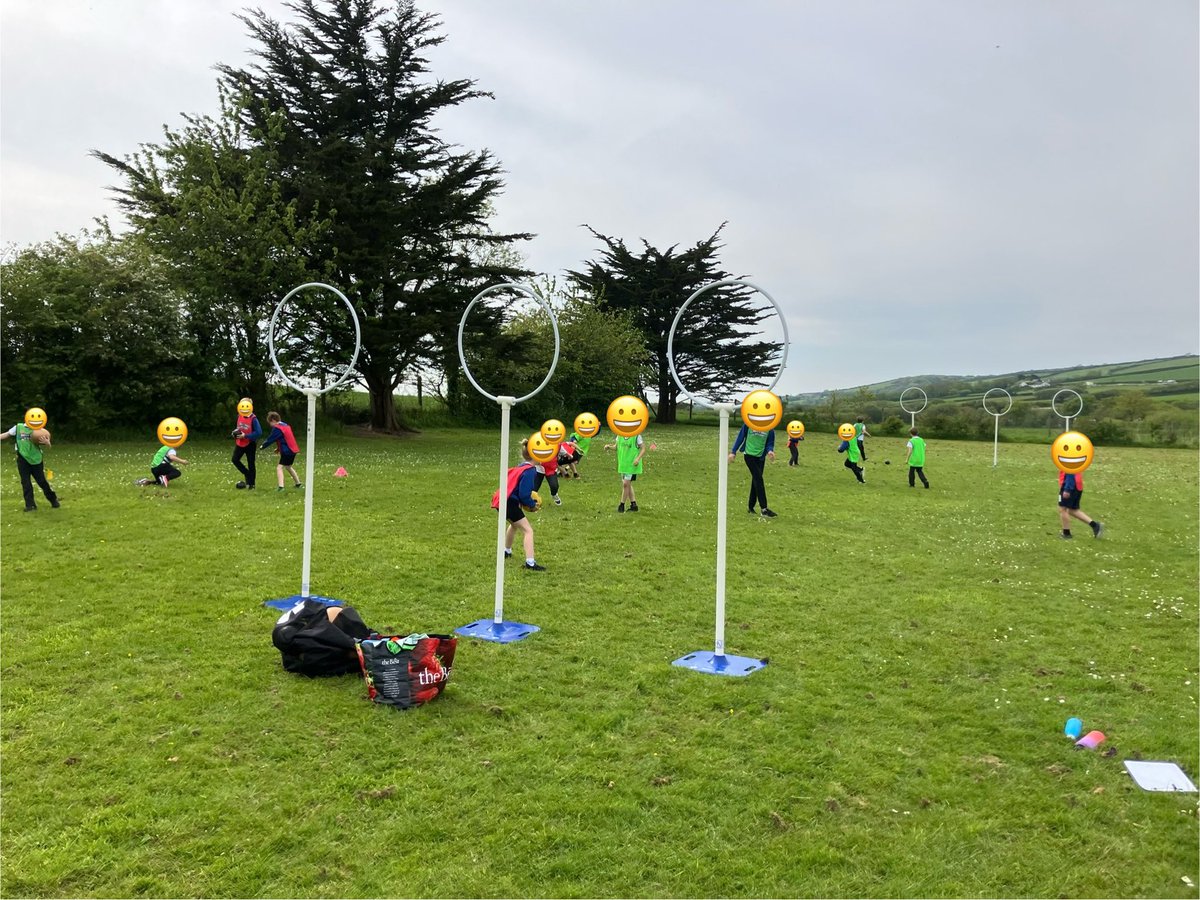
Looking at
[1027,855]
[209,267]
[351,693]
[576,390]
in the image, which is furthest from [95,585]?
[576,390]

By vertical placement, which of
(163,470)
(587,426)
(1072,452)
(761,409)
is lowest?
(163,470)

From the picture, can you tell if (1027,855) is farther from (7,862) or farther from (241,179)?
(241,179)

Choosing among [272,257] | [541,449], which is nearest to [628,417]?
[541,449]

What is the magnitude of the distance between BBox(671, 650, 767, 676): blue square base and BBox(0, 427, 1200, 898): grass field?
21 cm

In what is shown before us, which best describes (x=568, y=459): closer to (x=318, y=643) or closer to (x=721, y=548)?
(x=721, y=548)

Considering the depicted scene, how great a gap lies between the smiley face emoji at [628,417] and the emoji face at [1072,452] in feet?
24.3

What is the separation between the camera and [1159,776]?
5234 mm

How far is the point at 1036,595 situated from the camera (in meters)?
10.3

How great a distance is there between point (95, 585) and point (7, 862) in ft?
20.4

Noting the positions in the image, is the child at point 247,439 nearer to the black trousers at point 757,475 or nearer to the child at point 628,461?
the child at point 628,461

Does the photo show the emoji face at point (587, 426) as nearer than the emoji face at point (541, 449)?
No

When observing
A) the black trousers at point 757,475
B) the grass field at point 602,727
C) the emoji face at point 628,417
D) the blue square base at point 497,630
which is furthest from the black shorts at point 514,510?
the black trousers at point 757,475

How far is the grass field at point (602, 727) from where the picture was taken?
14.1ft

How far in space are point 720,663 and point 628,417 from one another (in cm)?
369
